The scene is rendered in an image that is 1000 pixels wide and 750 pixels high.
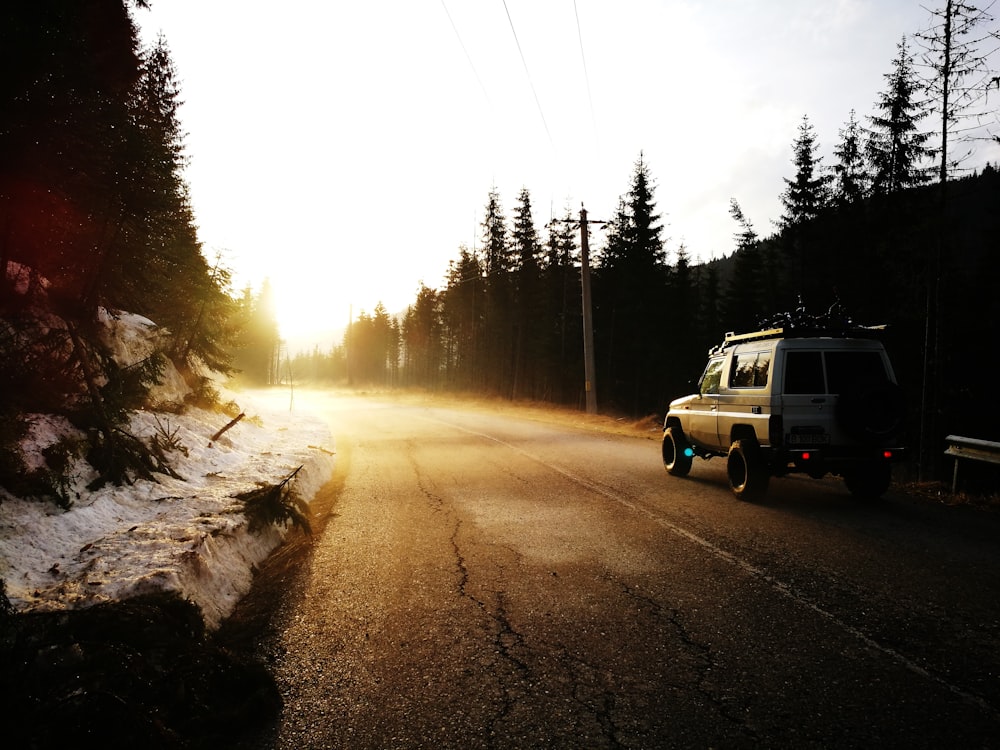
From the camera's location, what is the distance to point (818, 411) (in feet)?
23.9

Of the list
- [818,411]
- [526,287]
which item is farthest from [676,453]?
[526,287]

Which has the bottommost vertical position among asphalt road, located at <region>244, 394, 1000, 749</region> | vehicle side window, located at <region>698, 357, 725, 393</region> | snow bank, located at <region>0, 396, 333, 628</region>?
asphalt road, located at <region>244, 394, 1000, 749</region>

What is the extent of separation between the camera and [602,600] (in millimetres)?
4293

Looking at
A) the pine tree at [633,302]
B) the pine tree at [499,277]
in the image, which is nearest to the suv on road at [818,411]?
the pine tree at [633,302]

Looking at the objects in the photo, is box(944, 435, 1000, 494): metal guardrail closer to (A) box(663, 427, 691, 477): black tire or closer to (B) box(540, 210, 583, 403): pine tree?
(A) box(663, 427, 691, 477): black tire

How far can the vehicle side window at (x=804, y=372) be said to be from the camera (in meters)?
7.36

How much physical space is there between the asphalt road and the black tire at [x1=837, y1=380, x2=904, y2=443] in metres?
1.06

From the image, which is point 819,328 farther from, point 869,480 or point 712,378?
point 869,480

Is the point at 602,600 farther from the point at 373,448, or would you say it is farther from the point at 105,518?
the point at 373,448

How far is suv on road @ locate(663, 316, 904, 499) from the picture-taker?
711 cm

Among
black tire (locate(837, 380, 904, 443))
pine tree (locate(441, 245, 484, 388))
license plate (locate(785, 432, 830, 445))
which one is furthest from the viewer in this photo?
pine tree (locate(441, 245, 484, 388))

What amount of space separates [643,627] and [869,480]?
5.81 metres

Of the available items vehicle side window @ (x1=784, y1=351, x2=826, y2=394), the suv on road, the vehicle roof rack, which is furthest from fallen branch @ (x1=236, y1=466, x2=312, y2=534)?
the vehicle roof rack

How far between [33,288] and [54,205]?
44.8 inches
